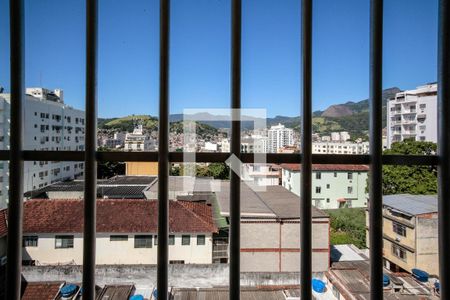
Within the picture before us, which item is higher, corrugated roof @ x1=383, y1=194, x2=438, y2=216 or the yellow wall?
the yellow wall

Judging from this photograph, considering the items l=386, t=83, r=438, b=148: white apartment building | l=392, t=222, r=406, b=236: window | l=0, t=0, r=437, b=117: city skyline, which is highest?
l=0, t=0, r=437, b=117: city skyline

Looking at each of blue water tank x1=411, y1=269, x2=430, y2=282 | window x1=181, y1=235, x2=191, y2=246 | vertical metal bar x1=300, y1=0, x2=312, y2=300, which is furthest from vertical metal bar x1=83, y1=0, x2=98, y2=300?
blue water tank x1=411, y1=269, x2=430, y2=282

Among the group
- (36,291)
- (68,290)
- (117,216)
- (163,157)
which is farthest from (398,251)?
(36,291)

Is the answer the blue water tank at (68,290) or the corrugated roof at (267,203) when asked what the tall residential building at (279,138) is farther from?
the blue water tank at (68,290)

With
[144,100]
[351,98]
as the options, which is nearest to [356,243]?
[351,98]

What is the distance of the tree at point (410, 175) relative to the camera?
5.90ft

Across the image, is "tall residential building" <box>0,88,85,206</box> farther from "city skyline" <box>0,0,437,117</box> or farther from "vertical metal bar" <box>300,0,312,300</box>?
"vertical metal bar" <box>300,0,312,300</box>

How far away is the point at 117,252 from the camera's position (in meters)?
1.82

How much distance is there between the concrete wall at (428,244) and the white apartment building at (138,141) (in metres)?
2.05

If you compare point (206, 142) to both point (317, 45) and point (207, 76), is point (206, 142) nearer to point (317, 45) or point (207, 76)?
point (207, 76)

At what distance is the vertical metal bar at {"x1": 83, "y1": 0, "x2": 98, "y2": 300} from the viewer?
167 cm

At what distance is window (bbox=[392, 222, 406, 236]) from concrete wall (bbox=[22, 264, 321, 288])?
64 centimetres

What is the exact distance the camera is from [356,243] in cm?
185
